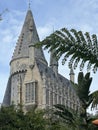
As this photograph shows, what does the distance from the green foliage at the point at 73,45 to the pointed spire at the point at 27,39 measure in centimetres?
9411

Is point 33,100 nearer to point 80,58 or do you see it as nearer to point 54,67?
point 54,67

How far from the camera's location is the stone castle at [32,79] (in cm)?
9875

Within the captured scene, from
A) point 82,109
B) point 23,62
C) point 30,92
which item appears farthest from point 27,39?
point 82,109

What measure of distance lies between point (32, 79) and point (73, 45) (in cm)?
8932

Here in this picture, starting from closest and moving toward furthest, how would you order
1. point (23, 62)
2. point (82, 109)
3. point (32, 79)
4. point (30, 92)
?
1. point (82, 109)
2. point (30, 92)
3. point (32, 79)
4. point (23, 62)

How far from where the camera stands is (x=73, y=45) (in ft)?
33.4

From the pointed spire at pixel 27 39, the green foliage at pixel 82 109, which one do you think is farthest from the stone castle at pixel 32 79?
the green foliage at pixel 82 109

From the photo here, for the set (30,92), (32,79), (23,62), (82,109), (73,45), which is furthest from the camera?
(23,62)

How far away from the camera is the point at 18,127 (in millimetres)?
34875

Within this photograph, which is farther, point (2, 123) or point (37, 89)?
point (37, 89)

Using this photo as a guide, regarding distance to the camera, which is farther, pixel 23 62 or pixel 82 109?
Result: pixel 23 62

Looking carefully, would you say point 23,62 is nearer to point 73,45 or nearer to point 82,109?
point 82,109

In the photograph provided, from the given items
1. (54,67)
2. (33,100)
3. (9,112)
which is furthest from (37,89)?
(9,112)

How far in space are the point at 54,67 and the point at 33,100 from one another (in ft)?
45.5
